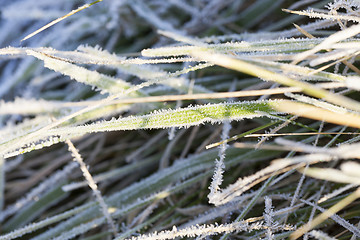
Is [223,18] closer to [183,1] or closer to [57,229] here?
[183,1]

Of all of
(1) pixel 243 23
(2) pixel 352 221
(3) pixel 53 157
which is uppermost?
(1) pixel 243 23

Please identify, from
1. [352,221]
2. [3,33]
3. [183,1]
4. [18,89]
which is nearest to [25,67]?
[18,89]

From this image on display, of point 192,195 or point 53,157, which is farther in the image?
point 53,157

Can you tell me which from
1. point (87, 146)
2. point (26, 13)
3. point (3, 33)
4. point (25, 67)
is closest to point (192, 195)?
point (87, 146)

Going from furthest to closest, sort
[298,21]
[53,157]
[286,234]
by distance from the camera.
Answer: [53,157]
[298,21]
[286,234]

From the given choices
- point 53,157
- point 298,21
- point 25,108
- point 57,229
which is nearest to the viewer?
point 25,108

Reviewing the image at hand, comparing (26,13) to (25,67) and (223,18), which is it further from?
(223,18)

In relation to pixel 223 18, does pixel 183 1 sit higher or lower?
higher
